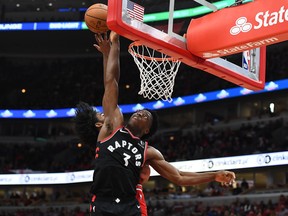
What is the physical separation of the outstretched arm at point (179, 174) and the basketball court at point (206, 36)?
1034 mm

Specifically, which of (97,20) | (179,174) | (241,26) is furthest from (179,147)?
(179,174)

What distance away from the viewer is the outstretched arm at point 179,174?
3.75m

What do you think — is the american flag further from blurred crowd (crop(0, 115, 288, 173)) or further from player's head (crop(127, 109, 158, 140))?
blurred crowd (crop(0, 115, 288, 173))

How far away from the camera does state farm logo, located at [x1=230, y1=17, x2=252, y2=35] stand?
4539 millimetres

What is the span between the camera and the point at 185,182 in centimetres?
392

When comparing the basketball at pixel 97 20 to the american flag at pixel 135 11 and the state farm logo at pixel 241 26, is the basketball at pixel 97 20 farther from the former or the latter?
the state farm logo at pixel 241 26

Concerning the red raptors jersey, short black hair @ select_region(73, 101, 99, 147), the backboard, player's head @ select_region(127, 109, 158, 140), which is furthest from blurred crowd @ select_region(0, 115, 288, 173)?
the red raptors jersey

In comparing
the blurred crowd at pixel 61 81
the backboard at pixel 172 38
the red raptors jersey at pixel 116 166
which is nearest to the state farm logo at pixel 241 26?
the backboard at pixel 172 38

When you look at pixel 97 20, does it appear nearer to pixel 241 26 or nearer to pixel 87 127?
pixel 87 127

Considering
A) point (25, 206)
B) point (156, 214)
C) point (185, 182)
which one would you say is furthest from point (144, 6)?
point (25, 206)

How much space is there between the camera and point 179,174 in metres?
3.93

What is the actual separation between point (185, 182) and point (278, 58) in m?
16.6

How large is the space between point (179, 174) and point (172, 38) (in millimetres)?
1371

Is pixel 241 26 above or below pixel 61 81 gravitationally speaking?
below
